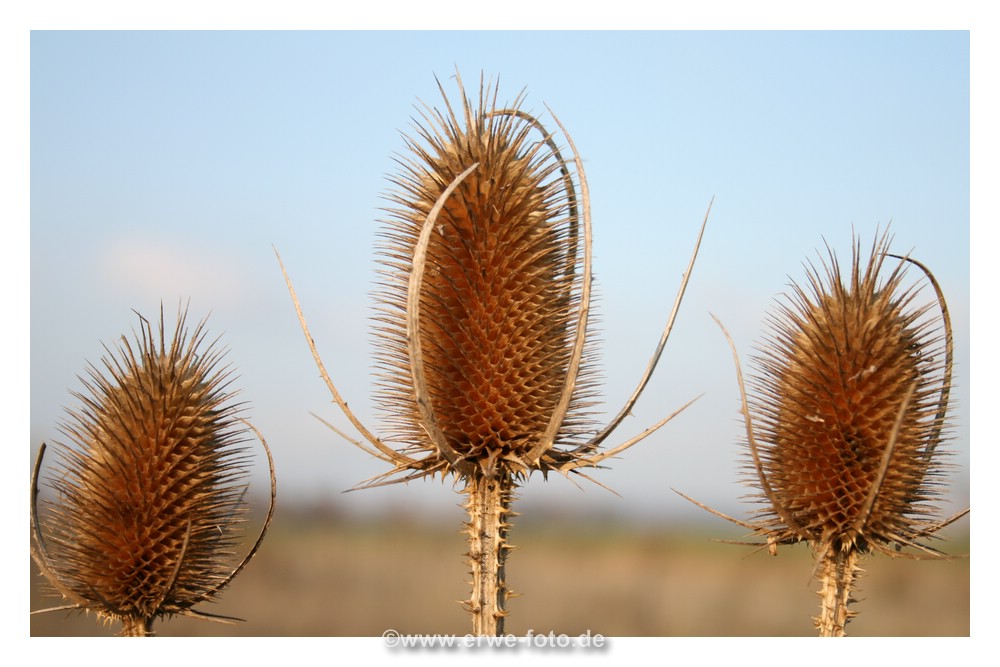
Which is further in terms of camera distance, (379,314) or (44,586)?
(379,314)

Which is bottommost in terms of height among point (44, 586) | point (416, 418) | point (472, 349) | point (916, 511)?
point (44, 586)

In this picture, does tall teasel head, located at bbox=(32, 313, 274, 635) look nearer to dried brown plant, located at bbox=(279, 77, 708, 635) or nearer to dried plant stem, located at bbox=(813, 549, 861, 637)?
dried brown plant, located at bbox=(279, 77, 708, 635)

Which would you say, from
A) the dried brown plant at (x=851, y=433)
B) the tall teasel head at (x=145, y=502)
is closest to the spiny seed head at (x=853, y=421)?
the dried brown plant at (x=851, y=433)

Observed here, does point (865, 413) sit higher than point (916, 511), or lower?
higher

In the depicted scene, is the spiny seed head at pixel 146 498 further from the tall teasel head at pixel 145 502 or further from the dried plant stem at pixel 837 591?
the dried plant stem at pixel 837 591

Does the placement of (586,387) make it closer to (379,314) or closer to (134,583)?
(379,314)

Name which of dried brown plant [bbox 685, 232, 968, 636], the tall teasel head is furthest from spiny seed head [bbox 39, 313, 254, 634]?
dried brown plant [bbox 685, 232, 968, 636]

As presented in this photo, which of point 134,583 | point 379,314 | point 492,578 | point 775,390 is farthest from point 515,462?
point 134,583
